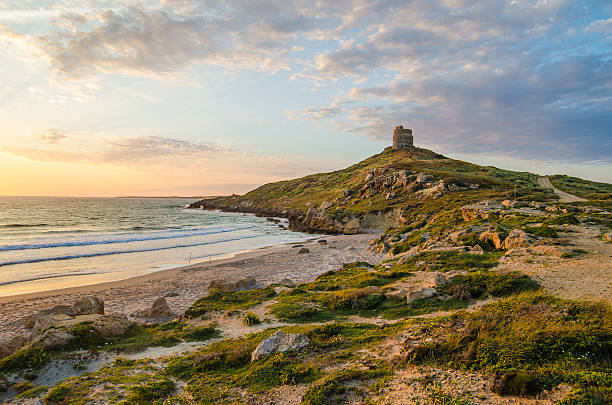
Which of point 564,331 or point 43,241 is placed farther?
point 43,241

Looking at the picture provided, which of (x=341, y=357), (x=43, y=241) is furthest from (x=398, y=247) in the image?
(x=43, y=241)

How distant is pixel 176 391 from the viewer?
31.3 ft

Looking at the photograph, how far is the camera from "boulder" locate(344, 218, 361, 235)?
69688 mm

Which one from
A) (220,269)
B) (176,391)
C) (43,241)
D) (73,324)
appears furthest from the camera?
(43,241)

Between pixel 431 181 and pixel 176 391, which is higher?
pixel 431 181

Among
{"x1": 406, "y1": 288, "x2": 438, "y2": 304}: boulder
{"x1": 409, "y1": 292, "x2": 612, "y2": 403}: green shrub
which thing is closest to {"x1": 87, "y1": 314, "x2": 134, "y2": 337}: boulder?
{"x1": 409, "y1": 292, "x2": 612, "y2": 403}: green shrub

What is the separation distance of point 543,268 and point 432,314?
8.94 meters

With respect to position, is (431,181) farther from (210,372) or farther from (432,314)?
(210,372)

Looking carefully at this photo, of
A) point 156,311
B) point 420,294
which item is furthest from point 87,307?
point 420,294

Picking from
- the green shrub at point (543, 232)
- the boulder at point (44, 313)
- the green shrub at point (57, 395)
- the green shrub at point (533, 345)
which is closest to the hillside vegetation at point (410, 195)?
the green shrub at point (543, 232)

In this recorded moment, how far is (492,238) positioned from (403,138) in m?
158

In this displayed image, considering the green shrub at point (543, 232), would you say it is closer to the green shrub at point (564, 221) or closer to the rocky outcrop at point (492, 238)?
the rocky outcrop at point (492, 238)

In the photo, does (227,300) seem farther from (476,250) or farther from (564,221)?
(564,221)

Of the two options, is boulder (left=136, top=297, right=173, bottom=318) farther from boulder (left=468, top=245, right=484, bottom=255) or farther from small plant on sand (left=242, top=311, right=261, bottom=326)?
boulder (left=468, top=245, right=484, bottom=255)
